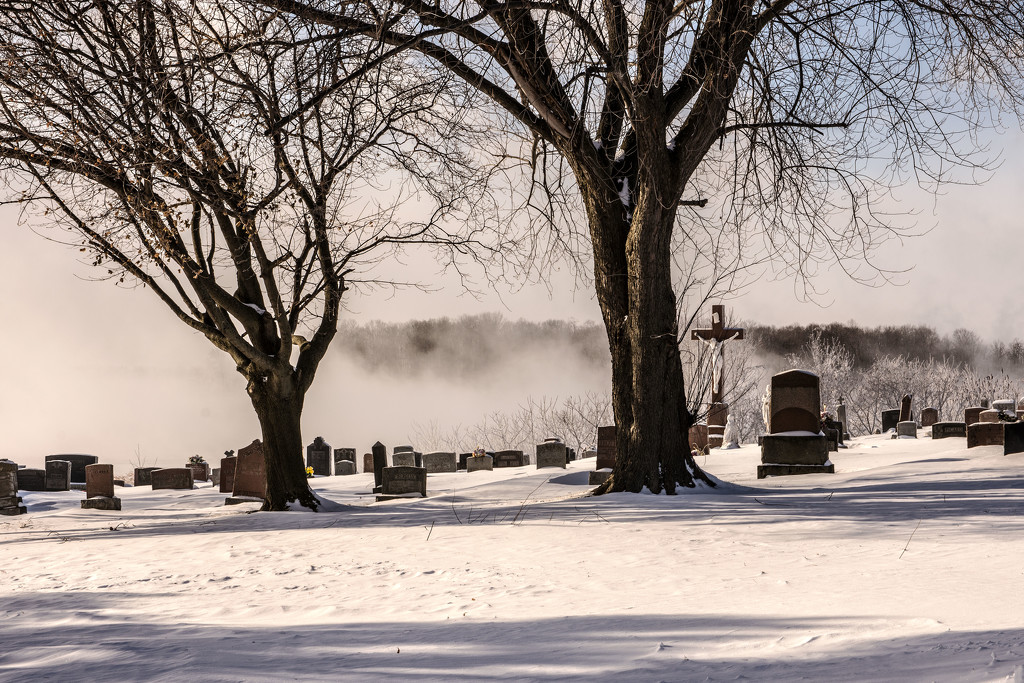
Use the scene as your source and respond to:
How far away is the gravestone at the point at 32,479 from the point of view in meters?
20.5

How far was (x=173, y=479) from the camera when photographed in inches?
836

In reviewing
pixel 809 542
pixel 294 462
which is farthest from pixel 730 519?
pixel 294 462

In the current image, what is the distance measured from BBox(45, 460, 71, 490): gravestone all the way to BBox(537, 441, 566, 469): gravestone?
11585 millimetres

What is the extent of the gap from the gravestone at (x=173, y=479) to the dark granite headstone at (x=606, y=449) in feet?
35.7

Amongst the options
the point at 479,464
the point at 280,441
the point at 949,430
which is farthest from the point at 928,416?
the point at 280,441

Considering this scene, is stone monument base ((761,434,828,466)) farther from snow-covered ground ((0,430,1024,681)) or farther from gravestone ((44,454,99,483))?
gravestone ((44,454,99,483))

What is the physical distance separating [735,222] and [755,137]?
1133 mm

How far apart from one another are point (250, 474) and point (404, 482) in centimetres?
283

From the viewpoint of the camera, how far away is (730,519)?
25.1 ft

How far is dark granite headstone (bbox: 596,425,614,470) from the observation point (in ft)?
53.7

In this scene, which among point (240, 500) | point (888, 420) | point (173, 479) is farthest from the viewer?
point (888, 420)

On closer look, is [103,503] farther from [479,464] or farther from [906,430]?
[906,430]

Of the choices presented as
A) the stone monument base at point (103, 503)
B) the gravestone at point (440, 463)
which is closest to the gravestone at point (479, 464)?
the gravestone at point (440, 463)

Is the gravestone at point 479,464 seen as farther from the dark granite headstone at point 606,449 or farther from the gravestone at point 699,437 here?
the dark granite headstone at point 606,449
